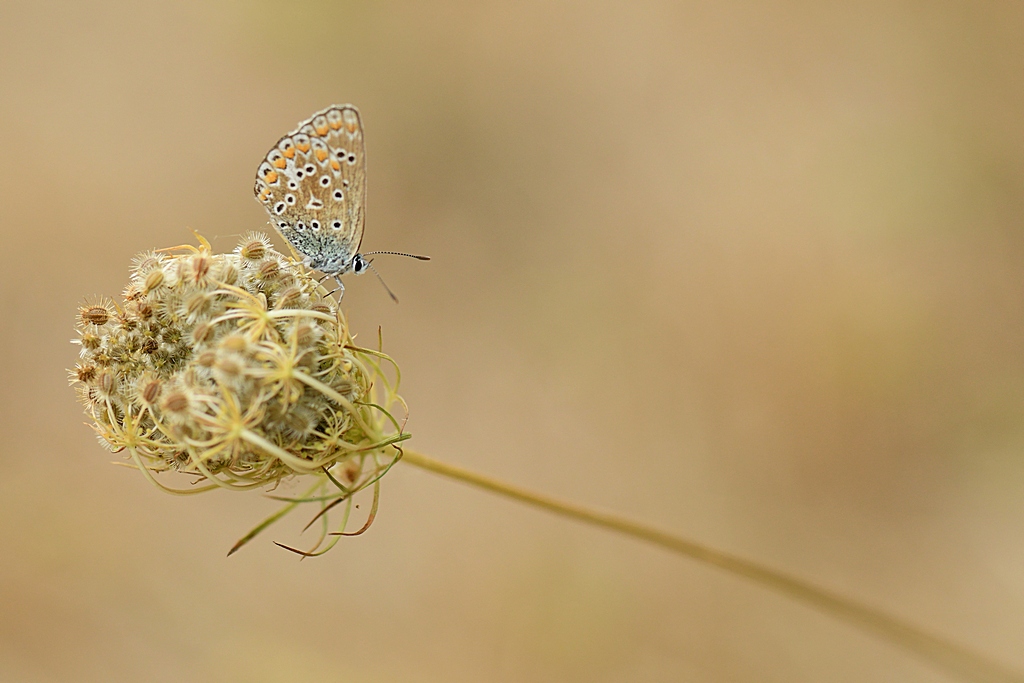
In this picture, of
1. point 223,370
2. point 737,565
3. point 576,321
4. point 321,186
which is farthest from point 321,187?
point 576,321

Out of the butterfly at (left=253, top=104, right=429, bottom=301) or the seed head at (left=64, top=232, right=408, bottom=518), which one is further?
the butterfly at (left=253, top=104, right=429, bottom=301)

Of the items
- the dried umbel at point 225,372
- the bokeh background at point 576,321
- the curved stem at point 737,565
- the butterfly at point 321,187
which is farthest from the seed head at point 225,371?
the bokeh background at point 576,321

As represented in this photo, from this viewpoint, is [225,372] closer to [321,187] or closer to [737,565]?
[321,187]

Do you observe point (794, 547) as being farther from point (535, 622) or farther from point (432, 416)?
point (432, 416)

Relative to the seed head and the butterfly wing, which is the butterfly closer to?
the butterfly wing

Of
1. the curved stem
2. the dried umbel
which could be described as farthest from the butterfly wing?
the curved stem

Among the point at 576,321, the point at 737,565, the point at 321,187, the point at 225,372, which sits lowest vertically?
the point at 576,321
